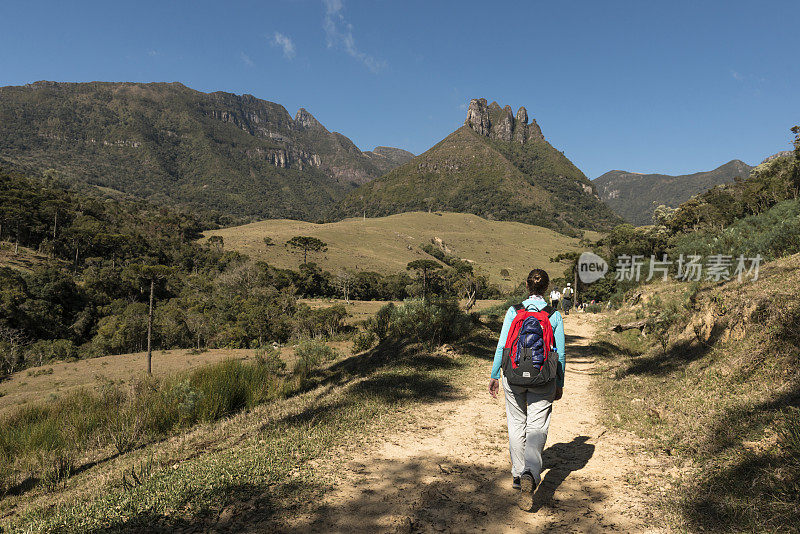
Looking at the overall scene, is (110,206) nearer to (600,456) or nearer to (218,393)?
(218,393)

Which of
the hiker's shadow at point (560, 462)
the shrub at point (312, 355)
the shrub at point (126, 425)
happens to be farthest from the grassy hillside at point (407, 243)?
the hiker's shadow at point (560, 462)

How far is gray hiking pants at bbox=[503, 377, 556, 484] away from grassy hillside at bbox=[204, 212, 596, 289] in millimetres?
72654

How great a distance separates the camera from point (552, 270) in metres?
85.8

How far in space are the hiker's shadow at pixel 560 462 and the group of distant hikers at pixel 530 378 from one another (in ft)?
0.83

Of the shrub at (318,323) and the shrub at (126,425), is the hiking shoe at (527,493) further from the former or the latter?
the shrub at (318,323)

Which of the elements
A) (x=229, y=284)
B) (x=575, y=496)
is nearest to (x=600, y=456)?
(x=575, y=496)

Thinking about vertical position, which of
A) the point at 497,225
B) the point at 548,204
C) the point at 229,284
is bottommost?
the point at 229,284

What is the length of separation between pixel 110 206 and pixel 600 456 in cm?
12120

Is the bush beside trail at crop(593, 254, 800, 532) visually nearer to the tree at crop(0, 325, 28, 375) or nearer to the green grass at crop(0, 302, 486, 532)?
the green grass at crop(0, 302, 486, 532)

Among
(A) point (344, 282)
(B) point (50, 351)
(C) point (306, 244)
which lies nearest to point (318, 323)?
(A) point (344, 282)

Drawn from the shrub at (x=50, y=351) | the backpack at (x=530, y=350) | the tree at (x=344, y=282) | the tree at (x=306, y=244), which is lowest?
the shrub at (x=50, y=351)

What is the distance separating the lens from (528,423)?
142 inches

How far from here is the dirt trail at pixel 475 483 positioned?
317 centimetres

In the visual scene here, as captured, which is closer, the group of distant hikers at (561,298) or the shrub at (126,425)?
the shrub at (126,425)
